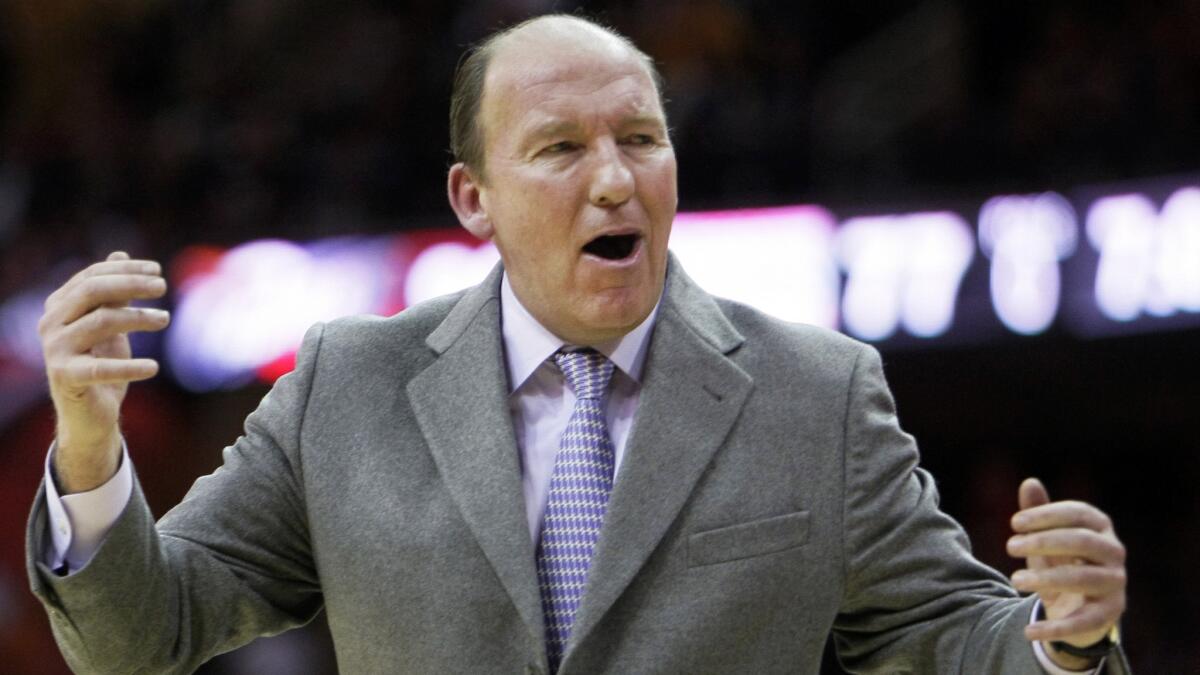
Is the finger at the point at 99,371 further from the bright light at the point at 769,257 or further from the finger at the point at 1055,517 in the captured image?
the bright light at the point at 769,257

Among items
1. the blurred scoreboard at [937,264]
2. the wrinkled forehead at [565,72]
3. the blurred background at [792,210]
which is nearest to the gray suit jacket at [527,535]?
the wrinkled forehead at [565,72]

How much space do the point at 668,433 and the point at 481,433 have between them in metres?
0.28

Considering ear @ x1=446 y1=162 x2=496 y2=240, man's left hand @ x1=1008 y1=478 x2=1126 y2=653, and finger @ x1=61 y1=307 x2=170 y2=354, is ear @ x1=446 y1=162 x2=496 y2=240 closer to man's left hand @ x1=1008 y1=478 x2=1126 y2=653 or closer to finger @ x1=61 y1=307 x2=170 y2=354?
finger @ x1=61 y1=307 x2=170 y2=354

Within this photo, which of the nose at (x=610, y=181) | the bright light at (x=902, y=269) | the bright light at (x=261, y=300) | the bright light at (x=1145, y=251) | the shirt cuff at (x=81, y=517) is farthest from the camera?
the bright light at (x=261, y=300)

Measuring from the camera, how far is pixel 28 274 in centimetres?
762

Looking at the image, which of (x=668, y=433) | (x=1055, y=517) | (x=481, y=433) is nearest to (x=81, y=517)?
(x=481, y=433)

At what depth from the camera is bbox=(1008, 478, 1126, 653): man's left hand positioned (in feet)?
7.24

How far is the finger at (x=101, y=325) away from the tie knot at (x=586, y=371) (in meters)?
0.69

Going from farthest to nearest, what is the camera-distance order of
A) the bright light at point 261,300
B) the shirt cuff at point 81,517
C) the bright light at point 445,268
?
the bright light at point 261,300, the bright light at point 445,268, the shirt cuff at point 81,517

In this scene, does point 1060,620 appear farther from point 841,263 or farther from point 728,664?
point 841,263

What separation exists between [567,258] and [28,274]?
5.57m

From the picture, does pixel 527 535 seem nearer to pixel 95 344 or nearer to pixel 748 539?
pixel 748 539

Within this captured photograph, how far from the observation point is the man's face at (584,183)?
262 centimetres

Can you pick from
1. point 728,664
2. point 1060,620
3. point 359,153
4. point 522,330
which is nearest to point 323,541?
point 522,330
